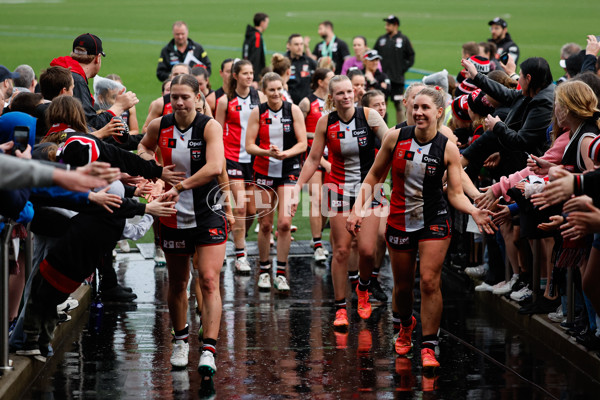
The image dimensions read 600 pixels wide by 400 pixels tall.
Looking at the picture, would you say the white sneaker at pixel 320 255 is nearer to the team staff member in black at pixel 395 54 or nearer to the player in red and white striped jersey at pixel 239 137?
the player in red and white striped jersey at pixel 239 137

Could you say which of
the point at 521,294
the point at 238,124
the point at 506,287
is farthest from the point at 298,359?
the point at 238,124

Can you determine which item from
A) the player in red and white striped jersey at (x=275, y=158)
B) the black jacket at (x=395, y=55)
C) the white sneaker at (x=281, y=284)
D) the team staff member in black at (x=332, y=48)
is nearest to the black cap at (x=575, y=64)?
the player in red and white striped jersey at (x=275, y=158)

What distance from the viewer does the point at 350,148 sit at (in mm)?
8508

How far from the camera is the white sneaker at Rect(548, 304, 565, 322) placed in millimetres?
7681

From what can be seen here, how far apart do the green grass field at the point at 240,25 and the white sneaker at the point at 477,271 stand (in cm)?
1774

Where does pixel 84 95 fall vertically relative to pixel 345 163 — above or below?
above

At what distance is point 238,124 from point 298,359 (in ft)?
13.6

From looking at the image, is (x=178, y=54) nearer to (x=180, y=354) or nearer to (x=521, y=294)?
(x=521, y=294)

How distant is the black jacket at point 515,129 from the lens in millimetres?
8023

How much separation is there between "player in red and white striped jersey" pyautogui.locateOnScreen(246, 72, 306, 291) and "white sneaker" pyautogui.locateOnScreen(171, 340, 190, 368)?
2580 millimetres

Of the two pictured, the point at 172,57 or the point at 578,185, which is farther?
the point at 172,57

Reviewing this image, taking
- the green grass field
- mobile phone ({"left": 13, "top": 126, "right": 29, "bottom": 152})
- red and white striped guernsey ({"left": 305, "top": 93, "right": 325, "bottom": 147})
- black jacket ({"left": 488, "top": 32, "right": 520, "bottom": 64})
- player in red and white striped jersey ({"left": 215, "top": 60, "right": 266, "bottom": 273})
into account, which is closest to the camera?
mobile phone ({"left": 13, "top": 126, "right": 29, "bottom": 152})

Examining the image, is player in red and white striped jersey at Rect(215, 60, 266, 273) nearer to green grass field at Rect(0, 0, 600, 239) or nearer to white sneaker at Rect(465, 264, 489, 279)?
white sneaker at Rect(465, 264, 489, 279)

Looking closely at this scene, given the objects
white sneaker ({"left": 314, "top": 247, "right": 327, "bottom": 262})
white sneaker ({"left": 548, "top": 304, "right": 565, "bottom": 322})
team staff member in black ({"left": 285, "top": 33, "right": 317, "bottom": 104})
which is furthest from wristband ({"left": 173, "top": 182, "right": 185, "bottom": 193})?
team staff member in black ({"left": 285, "top": 33, "right": 317, "bottom": 104})
